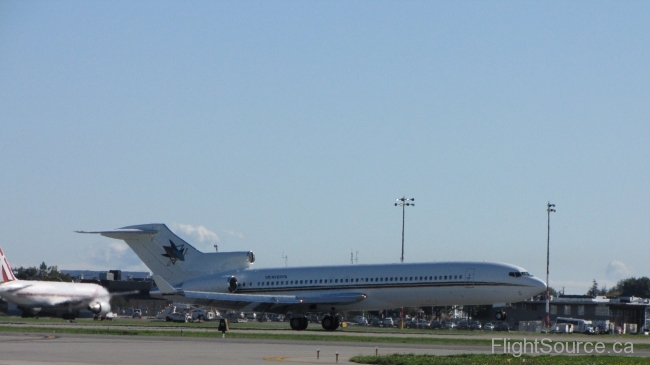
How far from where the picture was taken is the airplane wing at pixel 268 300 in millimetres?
61125

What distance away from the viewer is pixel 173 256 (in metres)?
68.4

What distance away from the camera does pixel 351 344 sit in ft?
141

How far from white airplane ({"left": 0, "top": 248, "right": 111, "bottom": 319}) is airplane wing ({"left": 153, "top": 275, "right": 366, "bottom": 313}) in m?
25.8

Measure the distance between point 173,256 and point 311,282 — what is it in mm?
11520

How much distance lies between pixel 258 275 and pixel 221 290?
2826 mm

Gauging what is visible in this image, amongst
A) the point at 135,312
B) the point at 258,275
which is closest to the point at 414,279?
the point at 258,275

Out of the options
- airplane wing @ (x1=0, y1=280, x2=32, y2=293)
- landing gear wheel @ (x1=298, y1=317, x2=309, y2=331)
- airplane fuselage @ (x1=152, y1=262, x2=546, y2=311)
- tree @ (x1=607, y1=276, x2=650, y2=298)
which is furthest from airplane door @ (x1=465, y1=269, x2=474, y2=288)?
tree @ (x1=607, y1=276, x2=650, y2=298)

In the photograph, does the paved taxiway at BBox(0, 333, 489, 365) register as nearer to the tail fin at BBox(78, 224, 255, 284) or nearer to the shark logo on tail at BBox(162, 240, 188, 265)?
the tail fin at BBox(78, 224, 255, 284)

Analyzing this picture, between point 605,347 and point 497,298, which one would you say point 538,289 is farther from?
point 605,347

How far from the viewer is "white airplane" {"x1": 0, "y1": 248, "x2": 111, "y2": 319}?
81875 millimetres

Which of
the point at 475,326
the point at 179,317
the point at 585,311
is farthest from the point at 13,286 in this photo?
the point at 585,311

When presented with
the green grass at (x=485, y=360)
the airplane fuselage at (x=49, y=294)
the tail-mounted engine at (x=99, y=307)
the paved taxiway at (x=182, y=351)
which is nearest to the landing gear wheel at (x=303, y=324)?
the paved taxiway at (x=182, y=351)

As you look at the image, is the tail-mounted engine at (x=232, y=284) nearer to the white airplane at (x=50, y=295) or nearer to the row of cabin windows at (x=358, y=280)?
the row of cabin windows at (x=358, y=280)

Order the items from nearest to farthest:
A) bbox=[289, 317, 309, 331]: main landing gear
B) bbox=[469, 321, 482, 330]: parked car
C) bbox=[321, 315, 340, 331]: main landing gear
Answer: bbox=[321, 315, 340, 331]: main landing gear, bbox=[289, 317, 309, 331]: main landing gear, bbox=[469, 321, 482, 330]: parked car
